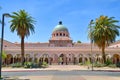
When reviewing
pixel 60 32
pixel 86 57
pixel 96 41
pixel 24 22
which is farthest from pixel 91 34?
pixel 60 32

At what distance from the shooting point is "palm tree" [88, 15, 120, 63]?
58031 millimetres

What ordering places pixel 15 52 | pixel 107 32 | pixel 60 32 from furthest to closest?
pixel 60 32, pixel 15 52, pixel 107 32

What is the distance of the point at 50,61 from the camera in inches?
3543

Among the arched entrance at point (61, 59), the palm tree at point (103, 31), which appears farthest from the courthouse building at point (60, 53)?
the palm tree at point (103, 31)

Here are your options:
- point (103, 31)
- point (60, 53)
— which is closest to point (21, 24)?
point (103, 31)

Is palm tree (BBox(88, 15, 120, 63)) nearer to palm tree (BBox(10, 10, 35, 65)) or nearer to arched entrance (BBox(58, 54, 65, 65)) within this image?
palm tree (BBox(10, 10, 35, 65))

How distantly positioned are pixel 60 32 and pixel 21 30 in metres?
55.8

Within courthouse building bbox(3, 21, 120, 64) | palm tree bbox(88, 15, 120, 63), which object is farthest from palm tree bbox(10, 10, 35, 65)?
courthouse building bbox(3, 21, 120, 64)

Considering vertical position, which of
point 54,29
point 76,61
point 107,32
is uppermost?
point 54,29

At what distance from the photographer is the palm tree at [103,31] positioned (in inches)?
2285

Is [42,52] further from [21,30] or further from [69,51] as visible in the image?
[21,30]

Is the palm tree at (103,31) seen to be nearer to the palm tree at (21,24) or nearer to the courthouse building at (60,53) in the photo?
the palm tree at (21,24)

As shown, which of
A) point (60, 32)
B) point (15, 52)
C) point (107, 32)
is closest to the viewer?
point (107, 32)

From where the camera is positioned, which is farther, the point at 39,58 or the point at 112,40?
Answer: the point at 39,58
